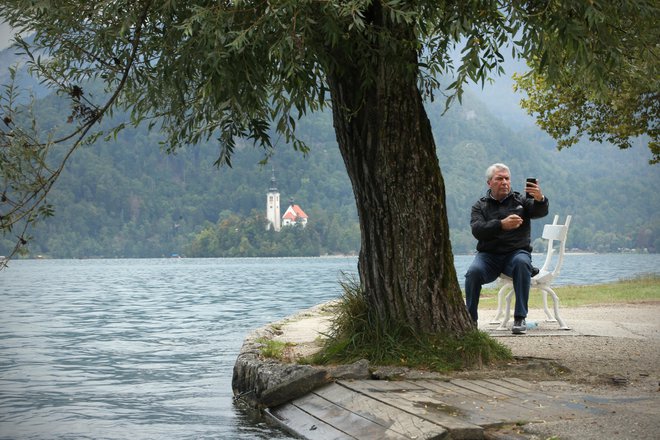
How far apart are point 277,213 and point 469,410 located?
168m

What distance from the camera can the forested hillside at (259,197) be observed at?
6299 inches

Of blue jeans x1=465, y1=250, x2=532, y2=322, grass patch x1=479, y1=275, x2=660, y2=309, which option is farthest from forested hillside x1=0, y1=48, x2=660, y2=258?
blue jeans x1=465, y1=250, x2=532, y2=322

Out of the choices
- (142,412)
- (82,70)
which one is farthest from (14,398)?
(82,70)

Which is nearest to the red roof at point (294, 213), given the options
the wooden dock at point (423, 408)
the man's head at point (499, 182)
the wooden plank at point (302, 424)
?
the man's head at point (499, 182)

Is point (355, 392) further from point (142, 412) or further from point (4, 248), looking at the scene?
point (4, 248)

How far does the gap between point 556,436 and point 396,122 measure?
3.82 m

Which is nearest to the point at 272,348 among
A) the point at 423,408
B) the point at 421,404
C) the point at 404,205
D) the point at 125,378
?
the point at 404,205

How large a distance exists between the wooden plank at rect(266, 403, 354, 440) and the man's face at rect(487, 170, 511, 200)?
358cm

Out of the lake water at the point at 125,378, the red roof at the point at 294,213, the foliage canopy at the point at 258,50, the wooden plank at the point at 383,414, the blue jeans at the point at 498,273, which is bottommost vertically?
the lake water at the point at 125,378

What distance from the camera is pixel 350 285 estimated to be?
9828mm

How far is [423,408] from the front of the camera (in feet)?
22.1

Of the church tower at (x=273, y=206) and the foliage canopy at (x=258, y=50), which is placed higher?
the church tower at (x=273, y=206)

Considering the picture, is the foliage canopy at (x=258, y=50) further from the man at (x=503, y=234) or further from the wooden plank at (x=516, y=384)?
the wooden plank at (x=516, y=384)

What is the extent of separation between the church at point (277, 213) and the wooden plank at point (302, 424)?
155 meters
